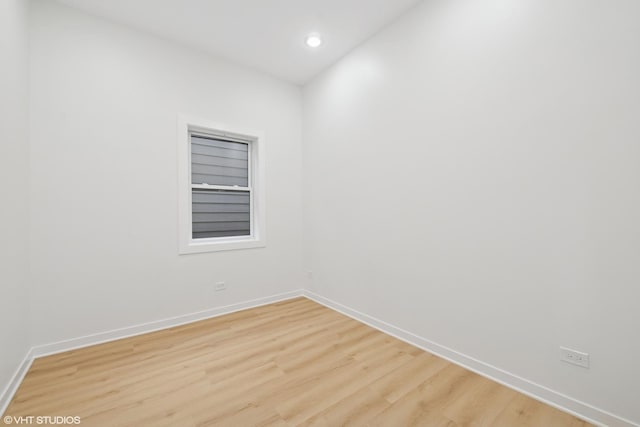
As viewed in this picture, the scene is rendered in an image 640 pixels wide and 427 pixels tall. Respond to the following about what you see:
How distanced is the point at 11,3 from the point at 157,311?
8.65 ft

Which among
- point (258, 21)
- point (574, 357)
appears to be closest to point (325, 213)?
point (258, 21)

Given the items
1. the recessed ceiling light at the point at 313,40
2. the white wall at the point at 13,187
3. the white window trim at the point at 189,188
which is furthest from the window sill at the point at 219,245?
the recessed ceiling light at the point at 313,40

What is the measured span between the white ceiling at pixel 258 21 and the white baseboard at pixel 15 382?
9.70 ft

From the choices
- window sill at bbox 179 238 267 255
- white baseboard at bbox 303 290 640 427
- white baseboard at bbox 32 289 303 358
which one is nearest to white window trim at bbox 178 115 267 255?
window sill at bbox 179 238 267 255

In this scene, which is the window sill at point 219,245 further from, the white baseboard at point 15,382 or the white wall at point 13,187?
the white baseboard at point 15,382

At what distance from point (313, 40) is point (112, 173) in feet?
7.88

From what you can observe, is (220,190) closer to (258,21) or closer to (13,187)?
(13,187)

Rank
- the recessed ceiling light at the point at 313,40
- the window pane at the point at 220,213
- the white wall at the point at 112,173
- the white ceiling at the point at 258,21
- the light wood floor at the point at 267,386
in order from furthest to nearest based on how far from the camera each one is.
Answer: the window pane at the point at 220,213 → the recessed ceiling light at the point at 313,40 → the white ceiling at the point at 258,21 → the white wall at the point at 112,173 → the light wood floor at the point at 267,386

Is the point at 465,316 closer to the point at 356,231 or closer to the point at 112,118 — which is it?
the point at 356,231

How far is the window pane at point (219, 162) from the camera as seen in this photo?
3.20 metres

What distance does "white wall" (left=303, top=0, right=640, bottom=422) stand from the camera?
145 cm

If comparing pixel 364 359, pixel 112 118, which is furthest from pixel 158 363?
pixel 112 118

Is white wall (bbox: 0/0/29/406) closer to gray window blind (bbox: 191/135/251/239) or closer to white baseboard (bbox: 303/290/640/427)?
gray window blind (bbox: 191/135/251/239)

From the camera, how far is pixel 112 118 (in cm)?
250
